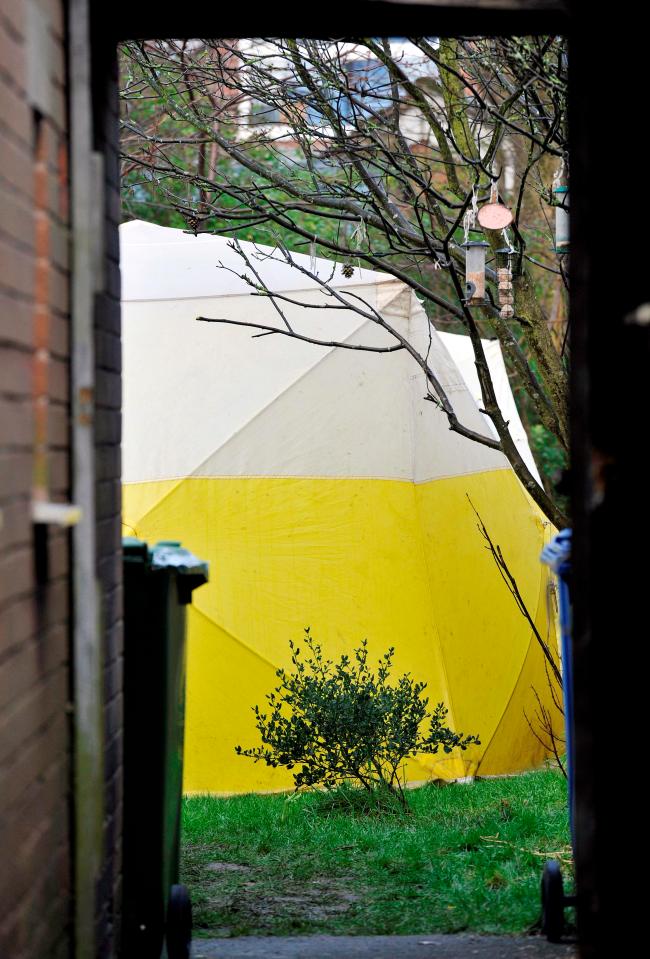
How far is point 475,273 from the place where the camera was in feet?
22.3

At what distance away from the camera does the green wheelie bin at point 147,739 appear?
3803 mm

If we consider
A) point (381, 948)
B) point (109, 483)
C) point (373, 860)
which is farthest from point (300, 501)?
point (109, 483)

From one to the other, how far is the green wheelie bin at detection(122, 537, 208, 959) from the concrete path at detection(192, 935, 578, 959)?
0.61 meters

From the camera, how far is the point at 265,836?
22.8 feet

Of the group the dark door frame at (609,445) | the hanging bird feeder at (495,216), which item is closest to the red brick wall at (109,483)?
the dark door frame at (609,445)

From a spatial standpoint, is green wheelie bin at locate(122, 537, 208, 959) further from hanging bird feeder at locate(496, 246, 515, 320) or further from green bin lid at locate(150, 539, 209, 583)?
hanging bird feeder at locate(496, 246, 515, 320)

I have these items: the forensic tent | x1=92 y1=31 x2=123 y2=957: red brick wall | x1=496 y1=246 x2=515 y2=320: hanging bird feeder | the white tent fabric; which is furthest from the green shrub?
x1=92 y1=31 x2=123 y2=957: red brick wall

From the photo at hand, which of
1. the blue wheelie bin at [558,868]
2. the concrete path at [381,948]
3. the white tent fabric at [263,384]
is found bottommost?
the concrete path at [381,948]

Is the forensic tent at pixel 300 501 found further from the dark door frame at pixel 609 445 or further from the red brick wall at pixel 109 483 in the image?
the dark door frame at pixel 609 445

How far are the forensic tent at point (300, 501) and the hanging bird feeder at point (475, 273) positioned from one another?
231cm

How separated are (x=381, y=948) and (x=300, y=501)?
15.7ft

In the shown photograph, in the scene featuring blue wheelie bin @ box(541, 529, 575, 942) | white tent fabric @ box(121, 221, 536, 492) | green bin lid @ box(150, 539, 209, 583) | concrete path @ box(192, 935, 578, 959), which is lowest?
concrete path @ box(192, 935, 578, 959)

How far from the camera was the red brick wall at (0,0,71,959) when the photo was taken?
255cm

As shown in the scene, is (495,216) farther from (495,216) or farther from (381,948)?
(381,948)
